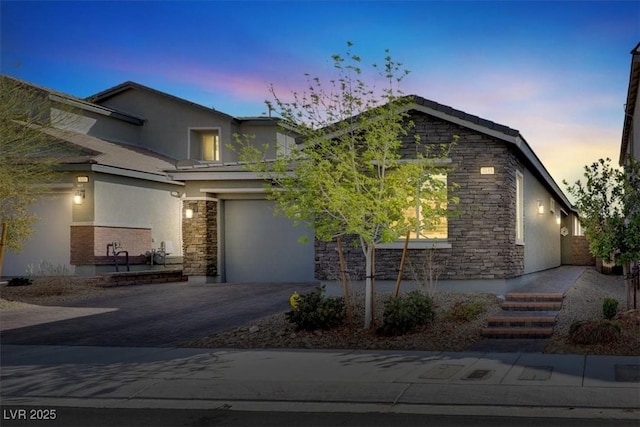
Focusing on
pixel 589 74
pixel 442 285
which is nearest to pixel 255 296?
pixel 442 285

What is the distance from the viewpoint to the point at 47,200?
78.1ft

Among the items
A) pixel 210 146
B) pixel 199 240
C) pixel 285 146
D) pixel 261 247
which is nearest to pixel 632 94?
pixel 285 146

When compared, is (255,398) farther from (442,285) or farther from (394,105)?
(442,285)

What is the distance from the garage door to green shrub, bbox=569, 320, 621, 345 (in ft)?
42.2

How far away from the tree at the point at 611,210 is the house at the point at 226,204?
3524 millimetres

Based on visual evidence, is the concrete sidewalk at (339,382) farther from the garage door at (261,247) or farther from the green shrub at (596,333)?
the garage door at (261,247)

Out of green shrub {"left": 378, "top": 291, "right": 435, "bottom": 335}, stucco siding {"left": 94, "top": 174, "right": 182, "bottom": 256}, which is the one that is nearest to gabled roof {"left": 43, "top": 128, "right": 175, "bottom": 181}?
stucco siding {"left": 94, "top": 174, "right": 182, "bottom": 256}

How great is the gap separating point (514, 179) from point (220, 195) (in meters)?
10.1

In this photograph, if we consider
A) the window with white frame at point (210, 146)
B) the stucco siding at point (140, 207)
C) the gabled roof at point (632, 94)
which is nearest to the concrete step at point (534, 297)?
the gabled roof at point (632, 94)

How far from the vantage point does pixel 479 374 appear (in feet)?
31.4

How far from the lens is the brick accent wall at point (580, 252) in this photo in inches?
1291

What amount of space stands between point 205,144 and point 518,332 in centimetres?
2265

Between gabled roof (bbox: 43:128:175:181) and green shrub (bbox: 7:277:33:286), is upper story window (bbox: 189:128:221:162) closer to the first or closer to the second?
gabled roof (bbox: 43:128:175:181)

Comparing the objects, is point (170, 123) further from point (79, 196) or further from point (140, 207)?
point (79, 196)
